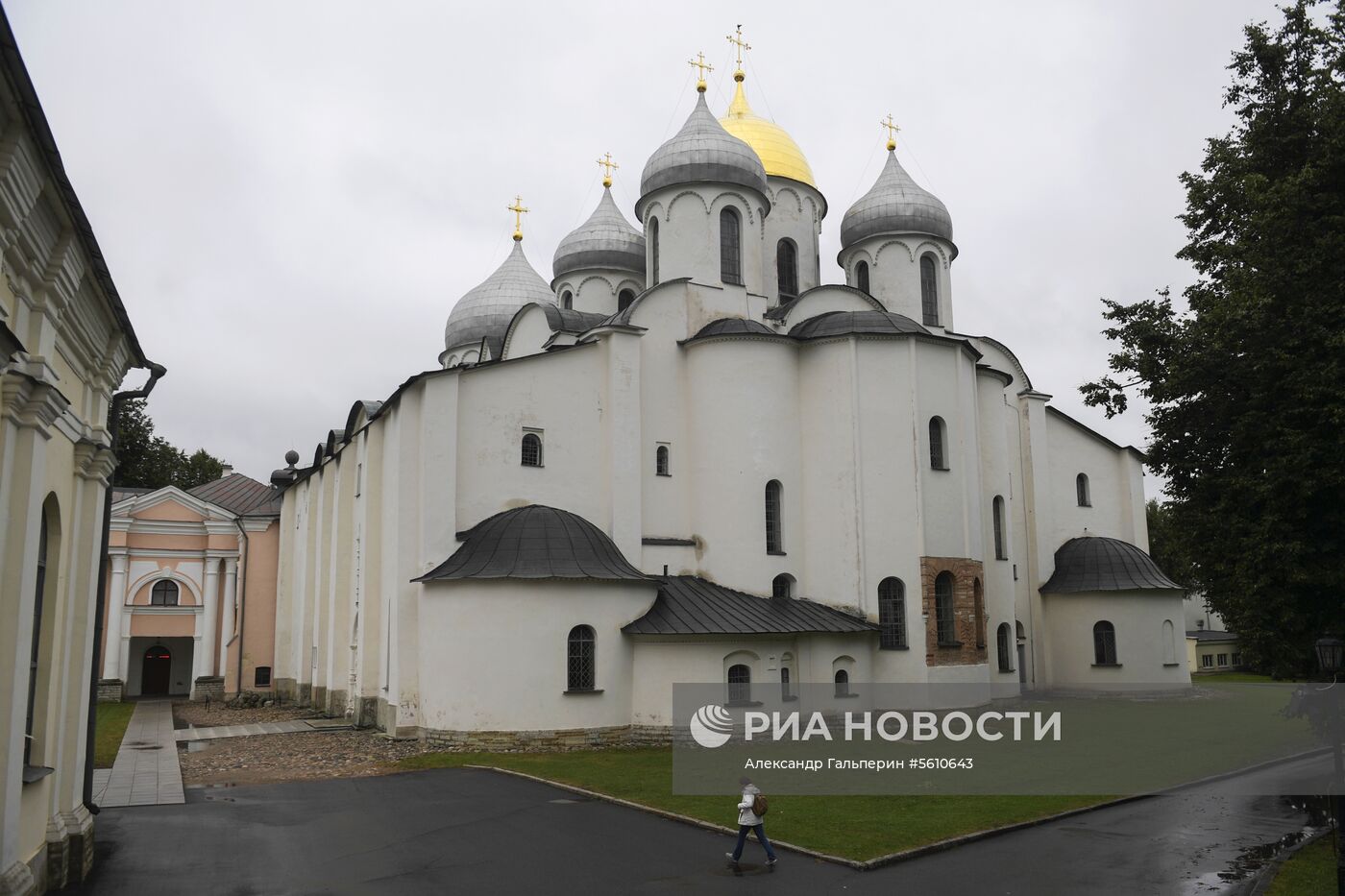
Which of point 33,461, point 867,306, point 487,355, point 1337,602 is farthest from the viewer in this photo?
point 487,355

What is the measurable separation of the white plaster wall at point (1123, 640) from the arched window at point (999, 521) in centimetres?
487

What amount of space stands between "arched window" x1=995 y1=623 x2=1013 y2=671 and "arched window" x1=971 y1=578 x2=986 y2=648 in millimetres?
1553

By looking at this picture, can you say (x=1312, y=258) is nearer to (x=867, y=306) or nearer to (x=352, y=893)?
(x=352, y=893)

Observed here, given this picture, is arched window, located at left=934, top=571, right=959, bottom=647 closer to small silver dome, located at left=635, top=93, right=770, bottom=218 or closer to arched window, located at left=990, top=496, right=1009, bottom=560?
arched window, located at left=990, top=496, right=1009, bottom=560

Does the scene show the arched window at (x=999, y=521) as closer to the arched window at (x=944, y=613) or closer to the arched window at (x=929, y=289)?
the arched window at (x=944, y=613)

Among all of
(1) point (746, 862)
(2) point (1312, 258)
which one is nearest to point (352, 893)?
(1) point (746, 862)

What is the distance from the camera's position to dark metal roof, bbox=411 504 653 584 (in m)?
20.9

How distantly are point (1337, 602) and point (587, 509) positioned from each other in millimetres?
15261

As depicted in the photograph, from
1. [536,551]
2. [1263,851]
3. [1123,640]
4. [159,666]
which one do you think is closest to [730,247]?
[536,551]

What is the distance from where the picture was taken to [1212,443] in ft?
47.0

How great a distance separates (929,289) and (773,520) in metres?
11.2

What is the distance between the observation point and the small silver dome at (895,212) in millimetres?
32000

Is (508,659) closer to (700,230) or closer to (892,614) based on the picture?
(892,614)

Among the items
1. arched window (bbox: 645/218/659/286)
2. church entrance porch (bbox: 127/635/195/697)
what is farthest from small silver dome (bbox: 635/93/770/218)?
church entrance porch (bbox: 127/635/195/697)
